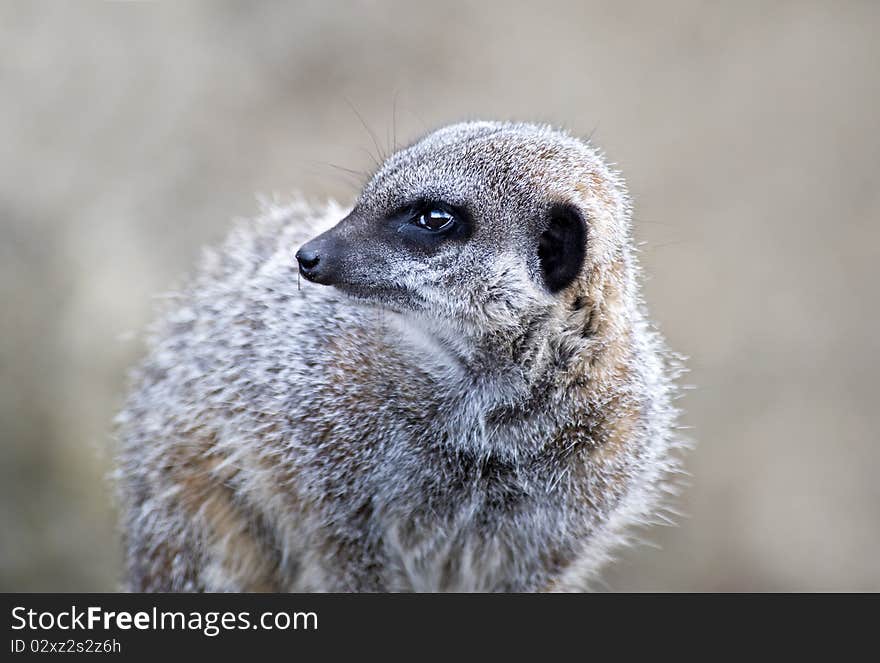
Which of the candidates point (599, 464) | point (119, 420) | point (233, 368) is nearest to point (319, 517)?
point (233, 368)

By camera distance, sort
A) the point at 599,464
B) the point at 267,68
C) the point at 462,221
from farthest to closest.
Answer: the point at 267,68, the point at 599,464, the point at 462,221

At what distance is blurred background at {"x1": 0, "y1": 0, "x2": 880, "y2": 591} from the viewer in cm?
536

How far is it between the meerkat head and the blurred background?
9.09 feet

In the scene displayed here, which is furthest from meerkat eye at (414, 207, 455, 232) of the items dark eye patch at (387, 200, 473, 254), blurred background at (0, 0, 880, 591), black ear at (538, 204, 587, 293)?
blurred background at (0, 0, 880, 591)

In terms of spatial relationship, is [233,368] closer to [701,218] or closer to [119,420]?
[119,420]

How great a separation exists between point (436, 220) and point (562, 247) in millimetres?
359

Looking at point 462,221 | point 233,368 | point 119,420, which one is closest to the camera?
point 462,221

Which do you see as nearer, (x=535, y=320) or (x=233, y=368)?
(x=535, y=320)

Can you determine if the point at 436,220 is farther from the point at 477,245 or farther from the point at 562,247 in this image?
the point at 562,247

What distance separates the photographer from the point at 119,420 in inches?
146

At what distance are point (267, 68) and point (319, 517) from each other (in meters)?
3.93

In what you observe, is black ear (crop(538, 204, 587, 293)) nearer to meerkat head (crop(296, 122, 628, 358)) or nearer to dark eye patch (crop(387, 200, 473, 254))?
meerkat head (crop(296, 122, 628, 358))

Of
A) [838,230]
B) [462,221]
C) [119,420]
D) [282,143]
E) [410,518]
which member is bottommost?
[410,518]
